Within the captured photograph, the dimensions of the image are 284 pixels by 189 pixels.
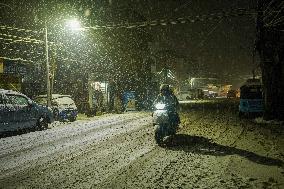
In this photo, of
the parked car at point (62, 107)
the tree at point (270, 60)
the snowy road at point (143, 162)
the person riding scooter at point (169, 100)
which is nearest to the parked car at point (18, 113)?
the snowy road at point (143, 162)

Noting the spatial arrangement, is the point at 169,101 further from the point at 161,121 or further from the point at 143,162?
the point at 143,162

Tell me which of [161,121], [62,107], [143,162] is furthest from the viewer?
[62,107]

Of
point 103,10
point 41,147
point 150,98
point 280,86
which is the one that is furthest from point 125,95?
point 103,10

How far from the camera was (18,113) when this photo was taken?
15.8 m

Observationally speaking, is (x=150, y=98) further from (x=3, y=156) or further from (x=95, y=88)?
(x=3, y=156)

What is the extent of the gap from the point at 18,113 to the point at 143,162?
365 inches

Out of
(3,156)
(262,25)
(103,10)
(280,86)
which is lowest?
(3,156)

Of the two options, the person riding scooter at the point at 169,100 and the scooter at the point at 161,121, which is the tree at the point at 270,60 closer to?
the person riding scooter at the point at 169,100

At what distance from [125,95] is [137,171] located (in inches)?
984

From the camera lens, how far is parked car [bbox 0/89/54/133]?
590 inches

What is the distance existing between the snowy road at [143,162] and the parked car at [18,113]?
1637 mm

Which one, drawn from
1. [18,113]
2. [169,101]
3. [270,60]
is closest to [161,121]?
[169,101]

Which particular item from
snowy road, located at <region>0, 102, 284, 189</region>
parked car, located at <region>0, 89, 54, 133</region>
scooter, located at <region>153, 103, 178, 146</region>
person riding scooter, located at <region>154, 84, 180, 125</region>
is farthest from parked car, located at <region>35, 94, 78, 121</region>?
scooter, located at <region>153, 103, 178, 146</region>

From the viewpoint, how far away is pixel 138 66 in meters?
60.5
